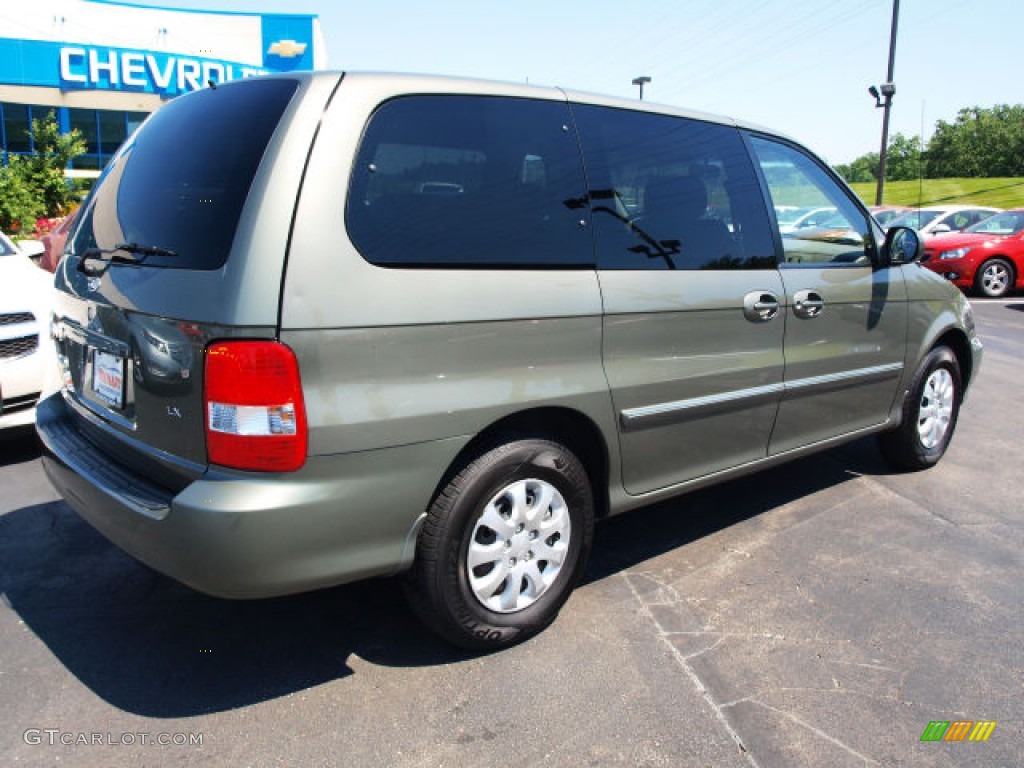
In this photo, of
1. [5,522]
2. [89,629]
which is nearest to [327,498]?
[89,629]

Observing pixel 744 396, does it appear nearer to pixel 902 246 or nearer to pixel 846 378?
pixel 846 378

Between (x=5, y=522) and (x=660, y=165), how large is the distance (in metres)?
3.43

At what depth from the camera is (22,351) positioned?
14.9 feet

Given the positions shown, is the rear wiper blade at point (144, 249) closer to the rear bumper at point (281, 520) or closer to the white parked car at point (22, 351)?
the rear bumper at point (281, 520)

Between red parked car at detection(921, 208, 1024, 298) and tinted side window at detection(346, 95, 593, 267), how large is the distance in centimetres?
1291

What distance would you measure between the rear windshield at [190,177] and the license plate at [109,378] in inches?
14.1

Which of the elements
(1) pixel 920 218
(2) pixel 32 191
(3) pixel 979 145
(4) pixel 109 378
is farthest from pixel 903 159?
(4) pixel 109 378

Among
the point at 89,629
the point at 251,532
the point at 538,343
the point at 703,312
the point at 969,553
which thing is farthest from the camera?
the point at 969,553

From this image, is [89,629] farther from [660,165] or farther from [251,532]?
[660,165]

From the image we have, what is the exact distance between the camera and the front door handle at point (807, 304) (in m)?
3.66

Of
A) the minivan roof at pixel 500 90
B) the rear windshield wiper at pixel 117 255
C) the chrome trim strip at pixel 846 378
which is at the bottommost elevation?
the chrome trim strip at pixel 846 378

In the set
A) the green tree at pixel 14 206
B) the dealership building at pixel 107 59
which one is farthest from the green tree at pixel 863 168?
the green tree at pixel 14 206

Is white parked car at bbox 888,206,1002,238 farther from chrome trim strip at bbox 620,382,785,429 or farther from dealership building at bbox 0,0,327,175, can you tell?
dealership building at bbox 0,0,327,175

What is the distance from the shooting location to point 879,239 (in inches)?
167
